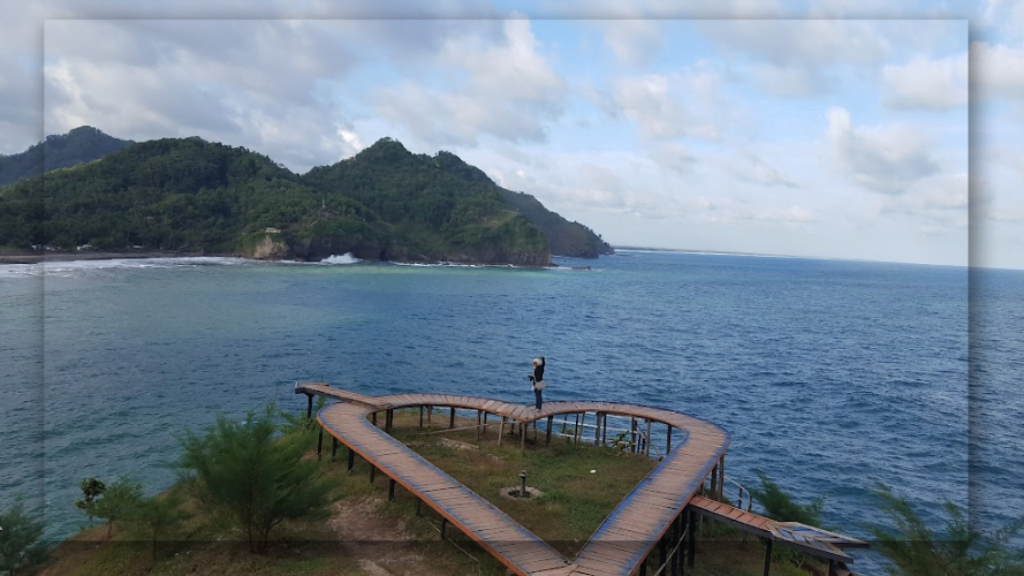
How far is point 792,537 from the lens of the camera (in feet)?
32.1

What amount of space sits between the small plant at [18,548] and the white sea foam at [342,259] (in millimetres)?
116936

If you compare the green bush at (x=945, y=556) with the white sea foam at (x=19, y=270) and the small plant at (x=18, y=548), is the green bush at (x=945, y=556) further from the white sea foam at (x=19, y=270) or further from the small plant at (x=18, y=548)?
the white sea foam at (x=19, y=270)

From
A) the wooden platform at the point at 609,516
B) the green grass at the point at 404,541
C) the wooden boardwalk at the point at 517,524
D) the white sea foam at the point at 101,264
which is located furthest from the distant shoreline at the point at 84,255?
the wooden platform at the point at 609,516

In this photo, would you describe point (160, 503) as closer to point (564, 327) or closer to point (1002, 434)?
point (1002, 434)

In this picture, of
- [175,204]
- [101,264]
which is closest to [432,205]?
[175,204]

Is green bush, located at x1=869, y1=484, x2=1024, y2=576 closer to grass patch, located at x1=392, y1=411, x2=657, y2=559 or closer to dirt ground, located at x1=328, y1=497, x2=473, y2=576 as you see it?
grass patch, located at x1=392, y1=411, x2=657, y2=559

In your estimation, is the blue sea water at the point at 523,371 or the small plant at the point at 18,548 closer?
the small plant at the point at 18,548

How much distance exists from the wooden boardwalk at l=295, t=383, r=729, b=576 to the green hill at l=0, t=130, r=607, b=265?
90.6 metres

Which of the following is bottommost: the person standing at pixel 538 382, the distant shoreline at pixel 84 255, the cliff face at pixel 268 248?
the person standing at pixel 538 382

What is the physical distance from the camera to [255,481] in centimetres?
1005

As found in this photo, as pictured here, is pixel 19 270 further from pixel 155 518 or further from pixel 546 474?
pixel 546 474

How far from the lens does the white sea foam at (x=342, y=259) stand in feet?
416

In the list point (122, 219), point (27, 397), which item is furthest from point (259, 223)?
point (27, 397)

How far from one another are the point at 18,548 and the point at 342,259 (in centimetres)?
12208
